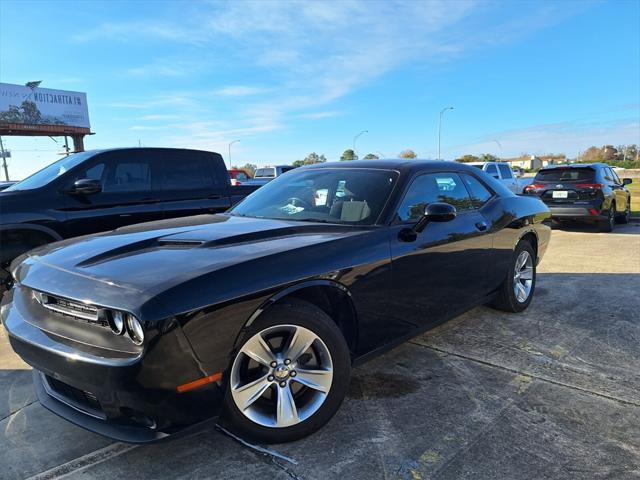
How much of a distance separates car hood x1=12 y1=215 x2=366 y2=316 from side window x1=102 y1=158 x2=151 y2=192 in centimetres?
235

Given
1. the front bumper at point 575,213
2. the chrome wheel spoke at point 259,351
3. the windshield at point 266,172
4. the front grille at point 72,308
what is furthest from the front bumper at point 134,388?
the windshield at point 266,172

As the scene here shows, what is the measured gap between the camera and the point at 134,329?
6.61ft

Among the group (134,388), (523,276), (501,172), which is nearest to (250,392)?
(134,388)

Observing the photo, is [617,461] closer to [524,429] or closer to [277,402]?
[524,429]

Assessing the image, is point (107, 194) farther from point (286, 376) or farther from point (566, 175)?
point (566, 175)

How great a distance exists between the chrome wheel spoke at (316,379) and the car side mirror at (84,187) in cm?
358

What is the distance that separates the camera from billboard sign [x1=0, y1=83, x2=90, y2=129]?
36625 mm

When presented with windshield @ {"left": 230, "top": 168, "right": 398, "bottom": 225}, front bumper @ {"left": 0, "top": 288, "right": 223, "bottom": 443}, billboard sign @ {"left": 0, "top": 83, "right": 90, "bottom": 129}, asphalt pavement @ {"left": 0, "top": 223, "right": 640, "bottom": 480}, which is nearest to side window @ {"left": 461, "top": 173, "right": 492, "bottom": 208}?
windshield @ {"left": 230, "top": 168, "right": 398, "bottom": 225}

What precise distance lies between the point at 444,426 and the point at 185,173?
4.69m

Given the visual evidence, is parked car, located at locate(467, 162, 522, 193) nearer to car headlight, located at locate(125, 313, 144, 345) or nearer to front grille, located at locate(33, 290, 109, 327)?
front grille, located at locate(33, 290, 109, 327)

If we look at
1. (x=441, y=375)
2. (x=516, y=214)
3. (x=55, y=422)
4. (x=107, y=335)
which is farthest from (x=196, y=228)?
(x=516, y=214)

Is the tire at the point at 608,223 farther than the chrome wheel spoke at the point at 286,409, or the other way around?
the tire at the point at 608,223

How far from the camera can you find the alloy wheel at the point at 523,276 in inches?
183

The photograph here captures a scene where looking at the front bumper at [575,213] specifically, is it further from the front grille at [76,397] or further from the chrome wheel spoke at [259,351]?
the front grille at [76,397]
